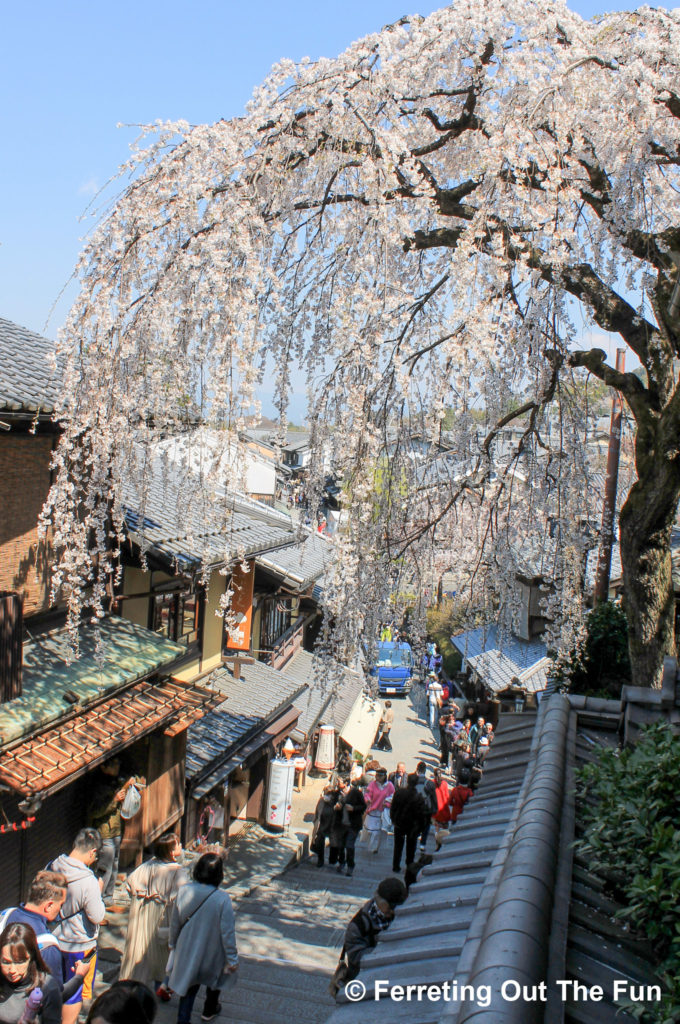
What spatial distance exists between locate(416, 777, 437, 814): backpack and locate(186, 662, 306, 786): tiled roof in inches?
122

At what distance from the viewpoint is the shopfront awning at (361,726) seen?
2047 cm

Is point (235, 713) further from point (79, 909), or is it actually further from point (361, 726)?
point (361, 726)

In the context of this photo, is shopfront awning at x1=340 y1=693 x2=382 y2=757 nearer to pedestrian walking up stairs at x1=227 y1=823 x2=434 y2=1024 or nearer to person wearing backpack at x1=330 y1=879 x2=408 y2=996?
pedestrian walking up stairs at x1=227 y1=823 x2=434 y2=1024

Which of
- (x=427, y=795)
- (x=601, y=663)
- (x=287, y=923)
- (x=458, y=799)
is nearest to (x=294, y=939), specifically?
(x=287, y=923)

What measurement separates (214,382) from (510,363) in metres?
2.84

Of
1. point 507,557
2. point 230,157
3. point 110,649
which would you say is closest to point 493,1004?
point 230,157

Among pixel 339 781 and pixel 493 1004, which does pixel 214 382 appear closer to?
pixel 493 1004

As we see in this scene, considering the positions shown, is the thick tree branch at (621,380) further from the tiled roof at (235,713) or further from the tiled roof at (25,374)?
the tiled roof at (235,713)

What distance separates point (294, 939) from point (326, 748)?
10.2m

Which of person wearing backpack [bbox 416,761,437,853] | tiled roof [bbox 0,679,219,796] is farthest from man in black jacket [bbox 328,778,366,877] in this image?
tiled roof [bbox 0,679,219,796]

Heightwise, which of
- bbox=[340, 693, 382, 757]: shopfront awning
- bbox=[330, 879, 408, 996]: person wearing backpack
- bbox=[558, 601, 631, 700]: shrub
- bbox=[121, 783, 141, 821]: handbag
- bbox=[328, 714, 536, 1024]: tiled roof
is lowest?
bbox=[340, 693, 382, 757]: shopfront awning

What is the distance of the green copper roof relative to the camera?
713 centimetres

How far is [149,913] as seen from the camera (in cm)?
586

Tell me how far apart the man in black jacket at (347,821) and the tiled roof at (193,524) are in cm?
416
